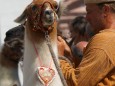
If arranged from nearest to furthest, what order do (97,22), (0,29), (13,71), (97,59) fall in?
(97,59), (97,22), (13,71), (0,29)

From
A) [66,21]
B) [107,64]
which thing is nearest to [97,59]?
[107,64]

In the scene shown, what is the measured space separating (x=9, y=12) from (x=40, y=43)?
252 centimetres

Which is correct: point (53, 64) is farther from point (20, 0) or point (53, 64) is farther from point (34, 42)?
point (20, 0)

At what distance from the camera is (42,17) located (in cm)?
318

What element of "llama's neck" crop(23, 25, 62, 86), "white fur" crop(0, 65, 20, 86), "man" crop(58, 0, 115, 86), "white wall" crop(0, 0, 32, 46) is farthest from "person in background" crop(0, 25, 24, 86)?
"man" crop(58, 0, 115, 86)

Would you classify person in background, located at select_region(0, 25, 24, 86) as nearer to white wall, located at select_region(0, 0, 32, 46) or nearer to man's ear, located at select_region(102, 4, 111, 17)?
white wall, located at select_region(0, 0, 32, 46)

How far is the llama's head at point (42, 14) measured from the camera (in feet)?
10.4

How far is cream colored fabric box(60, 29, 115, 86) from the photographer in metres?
2.95

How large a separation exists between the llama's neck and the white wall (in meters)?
2.33

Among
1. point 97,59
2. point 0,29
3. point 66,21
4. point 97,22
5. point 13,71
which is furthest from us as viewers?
point 66,21

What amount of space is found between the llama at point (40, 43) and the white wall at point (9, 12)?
232cm

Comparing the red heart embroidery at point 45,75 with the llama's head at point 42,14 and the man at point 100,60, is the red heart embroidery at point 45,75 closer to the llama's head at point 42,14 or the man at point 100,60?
the man at point 100,60

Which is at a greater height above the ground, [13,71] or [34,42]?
[34,42]

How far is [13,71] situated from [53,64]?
169cm
